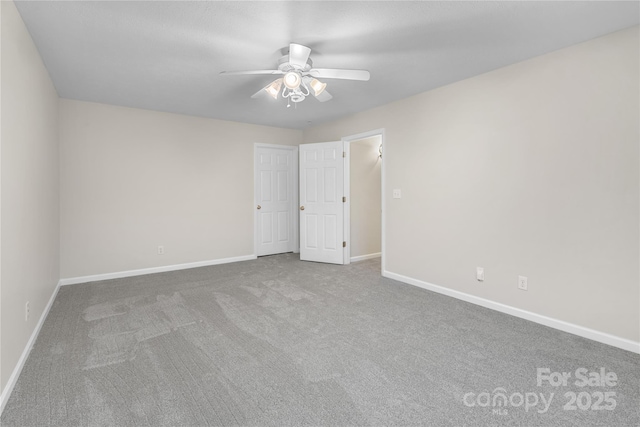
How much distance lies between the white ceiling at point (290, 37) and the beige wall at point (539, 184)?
0.26 m

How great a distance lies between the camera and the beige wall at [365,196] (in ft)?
17.1

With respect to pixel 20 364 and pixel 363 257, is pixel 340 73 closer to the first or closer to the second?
pixel 20 364

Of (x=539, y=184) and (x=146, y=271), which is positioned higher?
(x=539, y=184)

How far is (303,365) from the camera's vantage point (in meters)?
2.06

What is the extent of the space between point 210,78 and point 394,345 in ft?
10.1

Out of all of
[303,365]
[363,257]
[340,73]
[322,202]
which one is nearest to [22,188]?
[303,365]

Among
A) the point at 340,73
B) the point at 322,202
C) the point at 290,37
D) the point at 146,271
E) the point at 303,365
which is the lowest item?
the point at 303,365

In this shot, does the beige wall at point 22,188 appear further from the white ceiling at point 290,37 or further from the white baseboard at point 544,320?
the white baseboard at point 544,320

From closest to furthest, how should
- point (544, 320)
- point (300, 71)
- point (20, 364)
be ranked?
1. point (20, 364)
2. point (300, 71)
3. point (544, 320)

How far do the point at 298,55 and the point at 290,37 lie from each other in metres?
0.14

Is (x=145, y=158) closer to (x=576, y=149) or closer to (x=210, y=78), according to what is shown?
(x=210, y=78)

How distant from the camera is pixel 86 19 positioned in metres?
2.12

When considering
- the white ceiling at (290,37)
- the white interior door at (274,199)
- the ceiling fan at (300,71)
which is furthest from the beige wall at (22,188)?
the white interior door at (274,199)

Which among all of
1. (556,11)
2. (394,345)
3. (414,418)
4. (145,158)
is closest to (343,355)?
(394,345)
